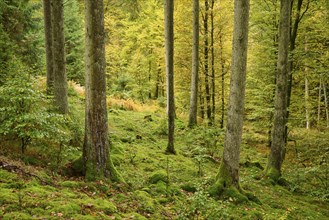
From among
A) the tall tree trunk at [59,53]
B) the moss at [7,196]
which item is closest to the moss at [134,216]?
the moss at [7,196]

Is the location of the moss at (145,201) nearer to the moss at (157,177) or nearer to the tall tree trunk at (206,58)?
the moss at (157,177)

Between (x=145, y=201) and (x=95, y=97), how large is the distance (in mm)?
2424

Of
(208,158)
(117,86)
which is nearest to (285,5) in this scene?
(208,158)

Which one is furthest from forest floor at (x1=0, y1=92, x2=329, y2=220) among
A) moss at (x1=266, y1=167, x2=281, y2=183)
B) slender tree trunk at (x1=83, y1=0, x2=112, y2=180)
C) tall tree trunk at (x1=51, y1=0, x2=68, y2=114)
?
tall tree trunk at (x1=51, y1=0, x2=68, y2=114)

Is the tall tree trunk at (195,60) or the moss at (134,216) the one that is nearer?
the moss at (134,216)

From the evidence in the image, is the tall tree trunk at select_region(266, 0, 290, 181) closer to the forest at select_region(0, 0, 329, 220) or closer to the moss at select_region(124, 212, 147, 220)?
the forest at select_region(0, 0, 329, 220)

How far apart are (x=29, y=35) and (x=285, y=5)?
470 inches

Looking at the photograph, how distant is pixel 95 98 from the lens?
20.1 feet

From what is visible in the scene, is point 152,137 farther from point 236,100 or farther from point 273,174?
point 236,100

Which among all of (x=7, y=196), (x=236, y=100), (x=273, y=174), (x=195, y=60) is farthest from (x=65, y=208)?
(x=195, y=60)

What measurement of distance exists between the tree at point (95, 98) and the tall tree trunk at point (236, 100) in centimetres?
304

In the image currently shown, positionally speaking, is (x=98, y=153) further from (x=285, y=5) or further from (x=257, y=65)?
(x=257, y=65)

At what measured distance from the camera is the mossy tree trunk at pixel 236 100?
279 inches

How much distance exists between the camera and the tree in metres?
5.97
